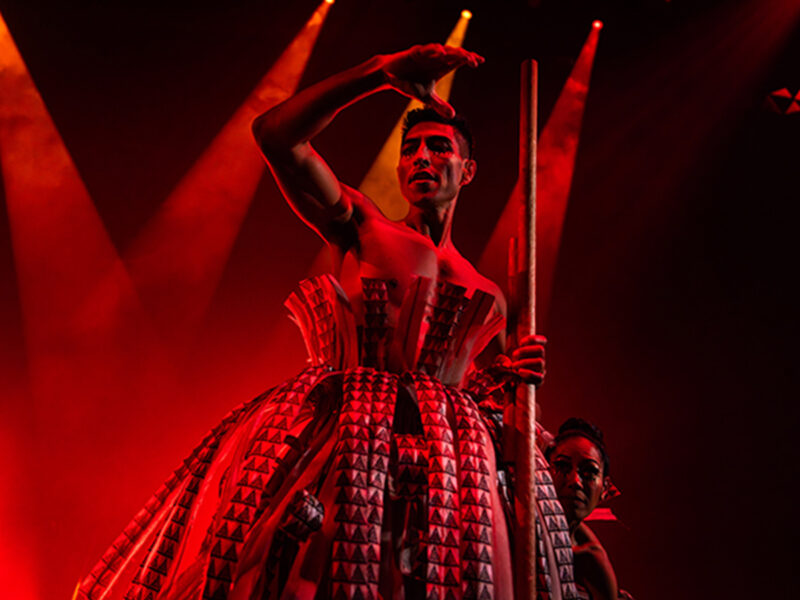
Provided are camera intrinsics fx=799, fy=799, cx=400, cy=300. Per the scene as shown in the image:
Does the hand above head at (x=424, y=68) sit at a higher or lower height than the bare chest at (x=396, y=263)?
higher

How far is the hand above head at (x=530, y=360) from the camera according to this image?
1.40 metres

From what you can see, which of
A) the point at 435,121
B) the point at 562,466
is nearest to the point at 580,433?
the point at 562,466

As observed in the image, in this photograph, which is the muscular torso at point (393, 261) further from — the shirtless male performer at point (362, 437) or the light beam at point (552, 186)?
the light beam at point (552, 186)

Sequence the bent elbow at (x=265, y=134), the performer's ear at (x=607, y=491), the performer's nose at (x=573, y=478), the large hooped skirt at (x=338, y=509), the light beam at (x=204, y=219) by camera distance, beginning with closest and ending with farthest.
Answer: the large hooped skirt at (x=338, y=509) < the bent elbow at (x=265, y=134) < the performer's nose at (x=573, y=478) < the performer's ear at (x=607, y=491) < the light beam at (x=204, y=219)

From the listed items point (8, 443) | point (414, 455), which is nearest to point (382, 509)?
point (414, 455)

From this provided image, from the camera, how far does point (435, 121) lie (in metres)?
1.76

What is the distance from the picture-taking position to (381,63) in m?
1.40

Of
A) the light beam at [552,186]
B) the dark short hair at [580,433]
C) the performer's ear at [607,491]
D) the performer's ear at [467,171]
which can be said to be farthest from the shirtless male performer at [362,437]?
the light beam at [552,186]

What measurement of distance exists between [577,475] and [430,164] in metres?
0.73

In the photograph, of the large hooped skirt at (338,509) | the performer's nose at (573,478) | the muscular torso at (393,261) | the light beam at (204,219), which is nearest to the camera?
the large hooped skirt at (338,509)

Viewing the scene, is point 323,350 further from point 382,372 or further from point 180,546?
point 180,546

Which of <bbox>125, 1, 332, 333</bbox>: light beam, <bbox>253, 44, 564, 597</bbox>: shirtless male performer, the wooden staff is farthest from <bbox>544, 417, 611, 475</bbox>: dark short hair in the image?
<bbox>125, 1, 332, 333</bbox>: light beam

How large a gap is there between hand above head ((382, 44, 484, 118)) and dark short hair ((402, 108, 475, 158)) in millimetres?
379

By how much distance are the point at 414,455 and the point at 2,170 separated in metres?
1.85
